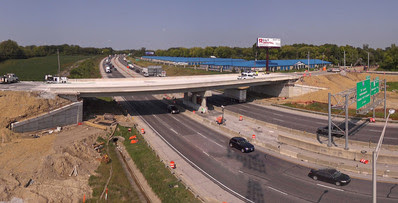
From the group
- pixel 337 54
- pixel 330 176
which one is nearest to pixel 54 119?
pixel 330 176

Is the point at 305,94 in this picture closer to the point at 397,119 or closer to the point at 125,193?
the point at 397,119

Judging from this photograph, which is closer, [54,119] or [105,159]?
[105,159]

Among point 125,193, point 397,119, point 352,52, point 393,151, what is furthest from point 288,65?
point 125,193

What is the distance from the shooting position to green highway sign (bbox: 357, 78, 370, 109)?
31.9m

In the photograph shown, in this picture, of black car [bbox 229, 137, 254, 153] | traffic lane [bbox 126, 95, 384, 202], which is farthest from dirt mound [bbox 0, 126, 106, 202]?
black car [bbox 229, 137, 254, 153]

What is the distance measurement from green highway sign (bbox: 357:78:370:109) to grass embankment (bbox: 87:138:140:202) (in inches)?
1070

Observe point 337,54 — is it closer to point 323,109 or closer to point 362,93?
point 323,109

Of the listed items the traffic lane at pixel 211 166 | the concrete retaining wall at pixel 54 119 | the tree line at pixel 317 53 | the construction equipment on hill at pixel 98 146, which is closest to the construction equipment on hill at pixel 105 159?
the construction equipment on hill at pixel 98 146

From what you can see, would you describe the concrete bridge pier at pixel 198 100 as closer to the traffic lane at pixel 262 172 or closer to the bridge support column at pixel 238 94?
the bridge support column at pixel 238 94

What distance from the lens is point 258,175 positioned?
25969mm

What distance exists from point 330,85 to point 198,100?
37.6 meters

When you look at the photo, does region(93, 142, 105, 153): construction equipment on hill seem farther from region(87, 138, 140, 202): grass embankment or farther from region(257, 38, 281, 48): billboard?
region(257, 38, 281, 48): billboard

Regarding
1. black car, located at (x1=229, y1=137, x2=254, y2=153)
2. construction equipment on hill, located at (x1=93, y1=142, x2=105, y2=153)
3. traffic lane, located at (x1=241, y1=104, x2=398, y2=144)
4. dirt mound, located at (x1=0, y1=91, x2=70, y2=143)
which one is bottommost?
construction equipment on hill, located at (x1=93, y1=142, x2=105, y2=153)

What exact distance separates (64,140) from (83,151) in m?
4.28
